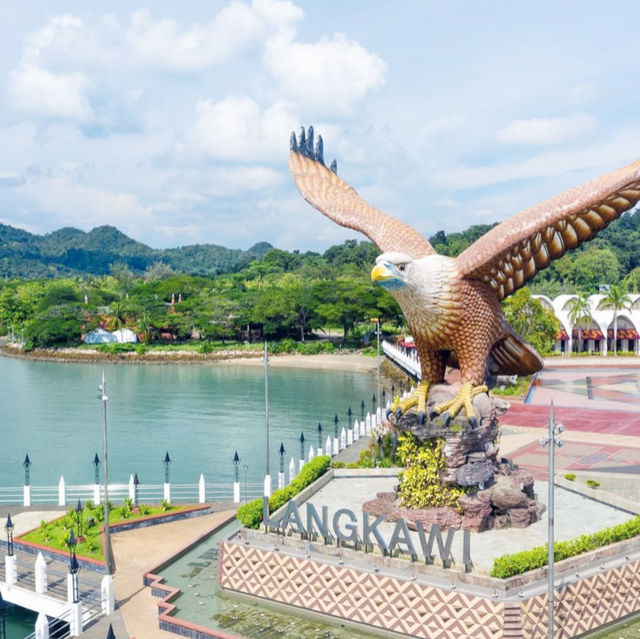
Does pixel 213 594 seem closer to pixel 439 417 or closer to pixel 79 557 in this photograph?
pixel 79 557

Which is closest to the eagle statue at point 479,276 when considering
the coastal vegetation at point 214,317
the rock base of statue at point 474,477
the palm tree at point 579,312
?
the rock base of statue at point 474,477

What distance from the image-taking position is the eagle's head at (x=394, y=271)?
49.4 ft

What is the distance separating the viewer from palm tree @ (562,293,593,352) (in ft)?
207

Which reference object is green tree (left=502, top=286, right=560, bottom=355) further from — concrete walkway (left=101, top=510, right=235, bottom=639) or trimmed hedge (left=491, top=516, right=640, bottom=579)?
trimmed hedge (left=491, top=516, right=640, bottom=579)

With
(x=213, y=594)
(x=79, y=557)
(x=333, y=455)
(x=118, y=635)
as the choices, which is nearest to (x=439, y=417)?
(x=213, y=594)

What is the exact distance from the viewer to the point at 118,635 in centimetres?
1420

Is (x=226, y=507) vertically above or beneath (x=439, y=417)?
beneath

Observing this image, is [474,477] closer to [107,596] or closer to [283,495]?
[283,495]

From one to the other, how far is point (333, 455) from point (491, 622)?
625 inches

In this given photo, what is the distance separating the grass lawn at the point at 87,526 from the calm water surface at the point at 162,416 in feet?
25.9

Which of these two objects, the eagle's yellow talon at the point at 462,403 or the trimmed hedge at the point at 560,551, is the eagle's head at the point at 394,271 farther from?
the trimmed hedge at the point at 560,551

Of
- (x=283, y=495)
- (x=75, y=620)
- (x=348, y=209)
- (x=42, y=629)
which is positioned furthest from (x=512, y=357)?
(x=42, y=629)

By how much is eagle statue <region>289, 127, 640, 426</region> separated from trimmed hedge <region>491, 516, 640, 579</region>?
3059mm

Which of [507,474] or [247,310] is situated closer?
[507,474]
